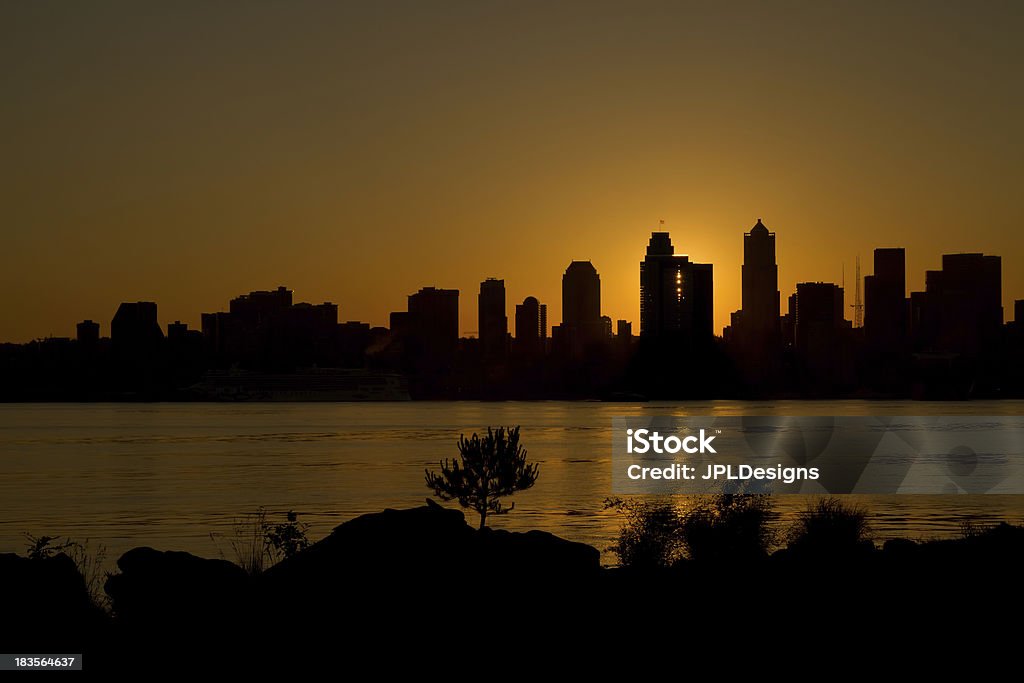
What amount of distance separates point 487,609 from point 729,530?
30.0 feet

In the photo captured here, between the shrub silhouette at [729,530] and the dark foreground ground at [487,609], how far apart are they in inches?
120

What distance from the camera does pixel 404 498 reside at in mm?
62094

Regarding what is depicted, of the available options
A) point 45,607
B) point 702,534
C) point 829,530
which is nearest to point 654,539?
point 702,534

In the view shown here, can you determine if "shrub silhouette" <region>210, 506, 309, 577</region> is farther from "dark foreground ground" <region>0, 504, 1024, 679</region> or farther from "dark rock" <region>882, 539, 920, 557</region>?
"dark rock" <region>882, 539, 920, 557</region>

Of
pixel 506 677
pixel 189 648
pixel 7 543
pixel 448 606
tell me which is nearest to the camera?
pixel 506 677

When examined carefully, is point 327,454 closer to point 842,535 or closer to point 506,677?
point 842,535

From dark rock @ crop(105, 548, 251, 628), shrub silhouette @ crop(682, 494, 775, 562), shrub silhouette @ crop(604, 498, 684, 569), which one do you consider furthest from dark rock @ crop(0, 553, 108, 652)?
shrub silhouette @ crop(682, 494, 775, 562)

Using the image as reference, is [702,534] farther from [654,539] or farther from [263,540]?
[263,540]

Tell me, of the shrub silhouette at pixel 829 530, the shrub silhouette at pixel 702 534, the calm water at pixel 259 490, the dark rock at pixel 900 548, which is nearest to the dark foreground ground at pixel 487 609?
the dark rock at pixel 900 548

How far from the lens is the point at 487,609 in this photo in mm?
18484

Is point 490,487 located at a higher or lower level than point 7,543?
higher

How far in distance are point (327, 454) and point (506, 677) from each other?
8929cm

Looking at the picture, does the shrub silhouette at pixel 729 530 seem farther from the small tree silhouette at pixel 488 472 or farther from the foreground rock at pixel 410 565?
the small tree silhouette at pixel 488 472

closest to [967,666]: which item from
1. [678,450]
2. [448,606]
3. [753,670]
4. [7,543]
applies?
[753,670]
